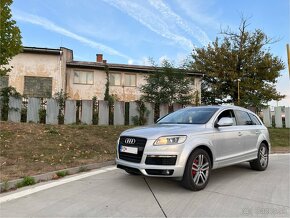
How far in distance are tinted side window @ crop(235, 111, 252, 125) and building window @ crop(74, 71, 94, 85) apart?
68.1 ft

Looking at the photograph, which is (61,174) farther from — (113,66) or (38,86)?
(113,66)

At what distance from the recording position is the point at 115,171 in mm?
7715

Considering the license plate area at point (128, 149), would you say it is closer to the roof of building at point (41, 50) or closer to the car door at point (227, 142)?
the car door at point (227, 142)

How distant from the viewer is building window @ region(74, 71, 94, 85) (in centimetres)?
2701

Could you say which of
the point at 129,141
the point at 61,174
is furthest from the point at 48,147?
the point at 129,141

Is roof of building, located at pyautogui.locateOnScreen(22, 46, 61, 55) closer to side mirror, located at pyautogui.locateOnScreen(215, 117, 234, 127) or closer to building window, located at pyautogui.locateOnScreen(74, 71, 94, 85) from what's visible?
building window, located at pyautogui.locateOnScreen(74, 71, 94, 85)

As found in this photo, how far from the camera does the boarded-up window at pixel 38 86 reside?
25359 millimetres

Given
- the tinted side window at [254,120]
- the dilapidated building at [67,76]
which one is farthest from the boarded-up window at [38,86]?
the tinted side window at [254,120]

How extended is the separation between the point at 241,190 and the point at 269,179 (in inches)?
55.1

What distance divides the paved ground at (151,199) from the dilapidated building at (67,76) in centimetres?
1810

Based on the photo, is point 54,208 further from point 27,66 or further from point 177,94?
point 27,66

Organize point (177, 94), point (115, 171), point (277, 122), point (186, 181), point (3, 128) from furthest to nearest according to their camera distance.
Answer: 1. point (277, 122)
2. point (177, 94)
3. point (3, 128)
4. point (115, 171)
5. point (186, 181)

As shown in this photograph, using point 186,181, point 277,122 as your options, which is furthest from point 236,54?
point 186,181

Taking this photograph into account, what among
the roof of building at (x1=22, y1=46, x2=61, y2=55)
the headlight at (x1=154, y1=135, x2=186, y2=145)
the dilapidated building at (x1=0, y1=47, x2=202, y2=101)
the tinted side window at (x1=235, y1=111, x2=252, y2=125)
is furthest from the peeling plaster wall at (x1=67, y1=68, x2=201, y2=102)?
the headlight at (x1=154, y1=135, x2=186, y2=145)
